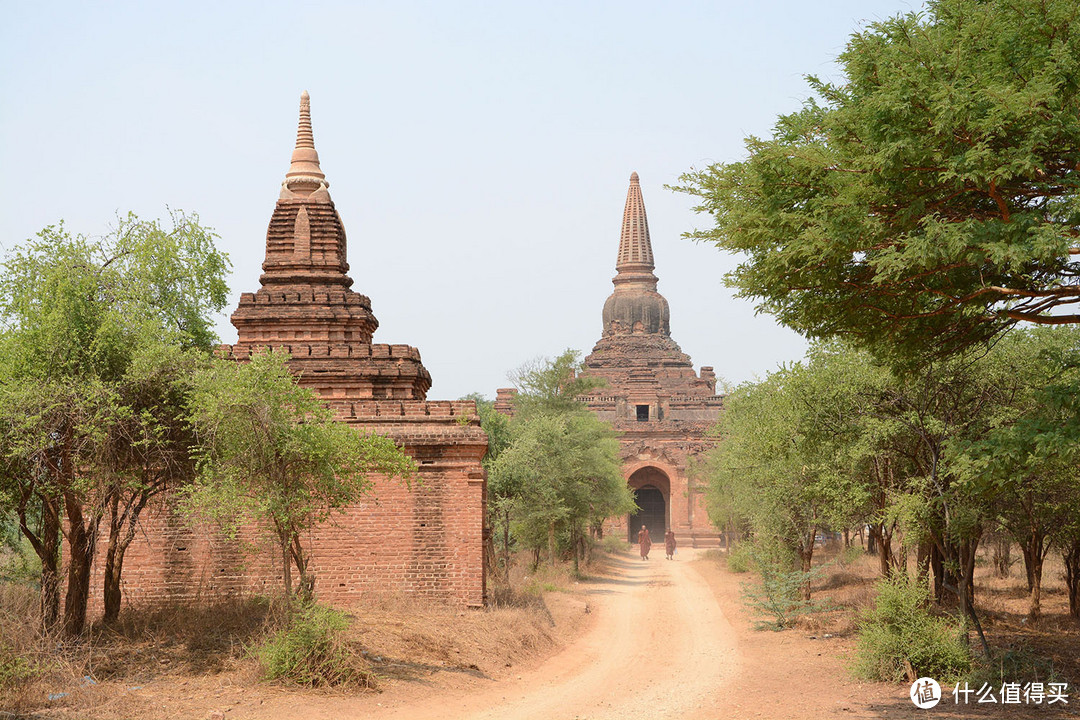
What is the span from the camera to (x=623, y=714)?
462 inches

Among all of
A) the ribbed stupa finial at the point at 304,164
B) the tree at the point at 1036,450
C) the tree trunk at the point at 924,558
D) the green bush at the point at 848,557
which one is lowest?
the green bush at the point at 848,557

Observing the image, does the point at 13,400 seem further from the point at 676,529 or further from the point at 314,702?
the point at 676,529

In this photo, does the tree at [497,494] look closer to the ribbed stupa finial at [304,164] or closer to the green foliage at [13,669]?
the ribbed stupa finial at [304,164]

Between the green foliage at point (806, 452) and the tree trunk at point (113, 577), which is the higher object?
the green foliage at point (806, 452)

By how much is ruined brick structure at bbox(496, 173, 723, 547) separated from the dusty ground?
28516 mm

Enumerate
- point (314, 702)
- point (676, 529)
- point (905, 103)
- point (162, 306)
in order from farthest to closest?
point (676, 529), point (162, 306), point (314, 702), point (905, 103)

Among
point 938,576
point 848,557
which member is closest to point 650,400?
point 848,557

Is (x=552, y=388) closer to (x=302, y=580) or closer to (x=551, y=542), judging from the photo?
(x=551, y=542)

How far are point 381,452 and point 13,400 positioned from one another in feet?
13.1

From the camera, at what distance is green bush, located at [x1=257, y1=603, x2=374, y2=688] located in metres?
11.6

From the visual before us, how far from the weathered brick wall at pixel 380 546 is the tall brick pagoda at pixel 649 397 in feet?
104

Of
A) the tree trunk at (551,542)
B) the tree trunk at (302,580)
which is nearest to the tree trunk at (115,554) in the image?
the tree trunk at (302,580)

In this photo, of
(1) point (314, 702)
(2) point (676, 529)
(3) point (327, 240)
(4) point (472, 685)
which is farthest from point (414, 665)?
(2) point (676, 529)

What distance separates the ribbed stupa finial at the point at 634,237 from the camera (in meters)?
63.2
